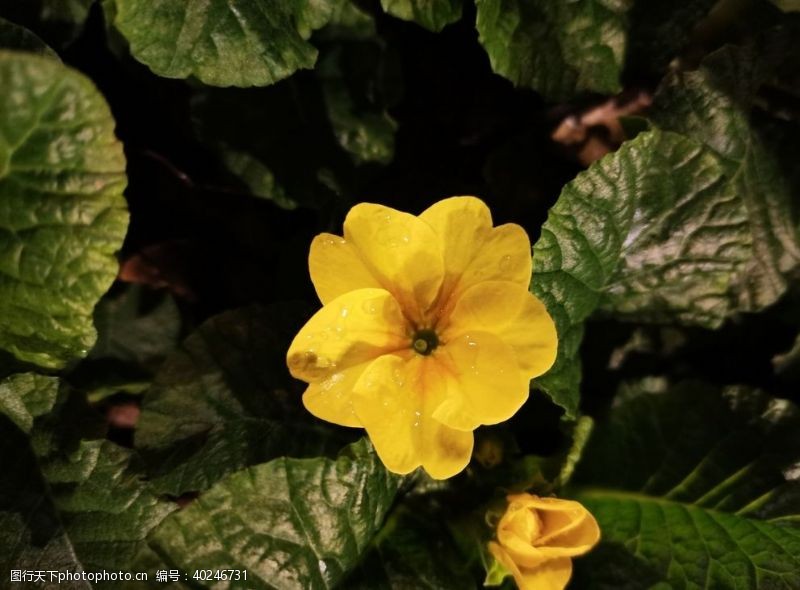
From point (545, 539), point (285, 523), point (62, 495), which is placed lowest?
point (62, 495)

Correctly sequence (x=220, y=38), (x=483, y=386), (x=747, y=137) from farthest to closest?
(x=747, y=137)
(x=220, y=38)
(x=483, y=386)

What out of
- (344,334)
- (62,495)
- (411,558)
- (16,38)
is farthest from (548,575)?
(16,38)

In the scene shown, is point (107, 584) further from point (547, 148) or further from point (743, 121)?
point (743, 121)

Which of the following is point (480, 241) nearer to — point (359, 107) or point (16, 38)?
point (359, 107)

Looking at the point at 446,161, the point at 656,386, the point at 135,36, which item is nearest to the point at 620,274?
the point at 656,386

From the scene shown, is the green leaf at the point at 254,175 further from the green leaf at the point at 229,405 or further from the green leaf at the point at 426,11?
the green leaf at the point at 426,11

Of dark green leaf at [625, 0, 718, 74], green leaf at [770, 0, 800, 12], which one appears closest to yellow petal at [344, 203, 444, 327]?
dark green leaf at [625, 0, 718, 74]

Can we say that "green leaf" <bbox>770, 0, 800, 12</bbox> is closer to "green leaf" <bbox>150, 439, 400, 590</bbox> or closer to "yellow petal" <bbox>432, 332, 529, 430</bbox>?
"yellow petal" <bbox>432, 332, 529, 430</bbox>
